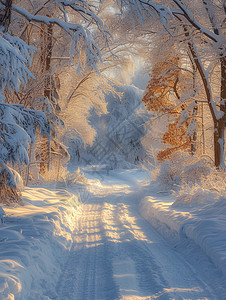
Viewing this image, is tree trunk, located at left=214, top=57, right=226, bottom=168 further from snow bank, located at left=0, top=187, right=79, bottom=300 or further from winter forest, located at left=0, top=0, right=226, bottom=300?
snow bank, located at left=0, top=187, right=79, bottom=300

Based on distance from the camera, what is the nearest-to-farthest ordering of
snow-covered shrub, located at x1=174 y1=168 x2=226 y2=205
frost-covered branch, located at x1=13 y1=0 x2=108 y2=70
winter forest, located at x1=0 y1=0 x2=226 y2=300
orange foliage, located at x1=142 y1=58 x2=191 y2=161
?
winter forest, located at x1=0 y1=0 x2=226 y2=300 → frost-covered branch, located at x1=13 y1=0 x2=108 y2=70 → snow-covered shrub, located at x1=174 y1=168 x2=226 y2=205 → orange foliage, located at x1=142 y1=58 x2=191 y2=161

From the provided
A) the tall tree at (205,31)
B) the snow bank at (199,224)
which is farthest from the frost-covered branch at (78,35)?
the snow bank at (199,224)

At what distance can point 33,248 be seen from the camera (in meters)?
4.73

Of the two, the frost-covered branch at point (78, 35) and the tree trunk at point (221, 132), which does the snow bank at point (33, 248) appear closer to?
the frost-covered branch at point (78, 35)

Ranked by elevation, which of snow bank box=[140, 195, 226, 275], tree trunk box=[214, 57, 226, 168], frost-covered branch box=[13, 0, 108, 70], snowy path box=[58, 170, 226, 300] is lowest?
snowy path box=[58, 170, 226, 300]

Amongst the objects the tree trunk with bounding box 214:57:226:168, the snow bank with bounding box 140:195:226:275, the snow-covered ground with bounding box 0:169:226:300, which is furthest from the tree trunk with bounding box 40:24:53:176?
the tree trunk with bounding box 214:57:226:168

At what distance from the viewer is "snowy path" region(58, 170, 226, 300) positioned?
12.5 ft

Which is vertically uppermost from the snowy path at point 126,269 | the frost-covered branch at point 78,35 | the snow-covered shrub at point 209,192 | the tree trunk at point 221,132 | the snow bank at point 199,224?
the frost-covered branch at point 78,35

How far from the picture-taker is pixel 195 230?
580cm

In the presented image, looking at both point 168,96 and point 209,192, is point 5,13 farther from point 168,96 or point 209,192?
point 168,96

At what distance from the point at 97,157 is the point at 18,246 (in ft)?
121

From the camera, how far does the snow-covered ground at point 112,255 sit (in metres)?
3.82

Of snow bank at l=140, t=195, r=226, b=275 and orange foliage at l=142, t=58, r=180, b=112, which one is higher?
orange foliage at l=142, t=58, r=180, b=112

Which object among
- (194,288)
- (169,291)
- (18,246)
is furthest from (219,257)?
(18,246)
